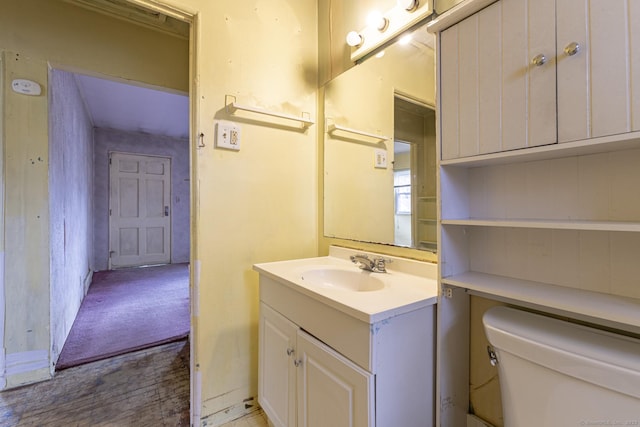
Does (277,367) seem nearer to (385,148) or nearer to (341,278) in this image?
(341,278)

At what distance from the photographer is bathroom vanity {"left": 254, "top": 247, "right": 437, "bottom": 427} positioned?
0.79 m

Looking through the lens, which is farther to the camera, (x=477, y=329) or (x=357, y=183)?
(x=357, y=183)

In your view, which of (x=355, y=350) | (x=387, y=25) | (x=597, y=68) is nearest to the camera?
(x=597, y=68)

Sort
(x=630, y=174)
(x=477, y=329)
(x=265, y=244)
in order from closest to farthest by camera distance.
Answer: (x=630, y=174)
(x=477, y=329)
(x=265, y=244)

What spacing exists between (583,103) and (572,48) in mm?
131

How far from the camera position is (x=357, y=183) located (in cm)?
162

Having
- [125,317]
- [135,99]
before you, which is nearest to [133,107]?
[135,99]

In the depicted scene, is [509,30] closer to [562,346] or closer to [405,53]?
[405,53]

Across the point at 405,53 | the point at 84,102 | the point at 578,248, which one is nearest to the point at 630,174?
the point at 578,248

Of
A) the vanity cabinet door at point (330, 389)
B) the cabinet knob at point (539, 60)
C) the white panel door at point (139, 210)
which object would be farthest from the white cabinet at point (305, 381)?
the white panel door at point (139, 210)

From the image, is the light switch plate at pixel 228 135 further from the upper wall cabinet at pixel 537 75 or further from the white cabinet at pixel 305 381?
the upper wall cabinet at pixel 537 75

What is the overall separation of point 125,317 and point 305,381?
2.51 meters

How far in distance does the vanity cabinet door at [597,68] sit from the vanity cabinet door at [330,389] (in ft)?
2.70

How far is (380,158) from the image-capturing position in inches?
58.0
